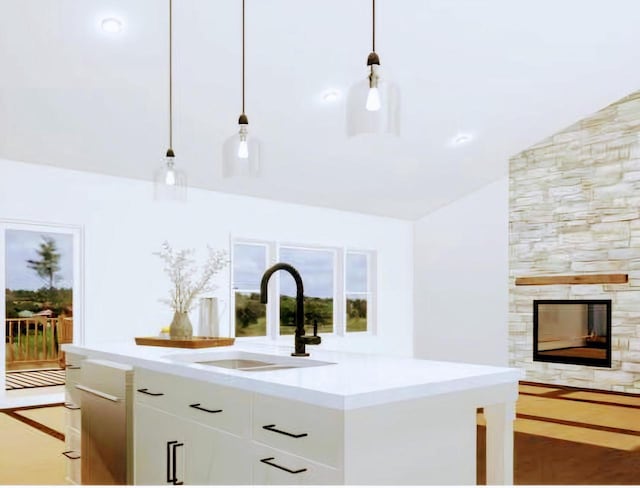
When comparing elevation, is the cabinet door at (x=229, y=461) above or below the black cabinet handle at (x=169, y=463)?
above

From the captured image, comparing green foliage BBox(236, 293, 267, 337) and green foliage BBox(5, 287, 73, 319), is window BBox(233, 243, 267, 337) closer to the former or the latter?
green foliage BBox(236, 293, 267, 337)

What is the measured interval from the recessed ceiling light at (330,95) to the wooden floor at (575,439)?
309 cm

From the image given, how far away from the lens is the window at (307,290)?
303 inches

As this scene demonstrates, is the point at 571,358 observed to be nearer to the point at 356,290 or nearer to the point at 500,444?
the point at 356,290

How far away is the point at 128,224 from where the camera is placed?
6.55 meters

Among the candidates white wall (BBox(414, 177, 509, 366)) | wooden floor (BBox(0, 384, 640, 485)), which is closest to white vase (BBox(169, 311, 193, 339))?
wooden floor (BBox(0, 384, 640, 485))

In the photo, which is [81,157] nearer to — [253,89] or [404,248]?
[253,89]

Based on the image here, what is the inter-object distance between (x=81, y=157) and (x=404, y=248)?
5143 millimetres

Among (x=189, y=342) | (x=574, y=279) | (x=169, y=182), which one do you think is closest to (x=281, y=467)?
(x=189, y=342)

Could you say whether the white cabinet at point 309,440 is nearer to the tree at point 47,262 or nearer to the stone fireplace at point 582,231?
the tree at point 47,262

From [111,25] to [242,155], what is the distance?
201 cm

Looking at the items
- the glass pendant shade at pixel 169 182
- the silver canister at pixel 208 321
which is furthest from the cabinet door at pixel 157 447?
the glass pendant shade at pixel 169 182

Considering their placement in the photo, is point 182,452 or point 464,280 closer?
point 182,452

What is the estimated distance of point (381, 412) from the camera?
1.72 metres
